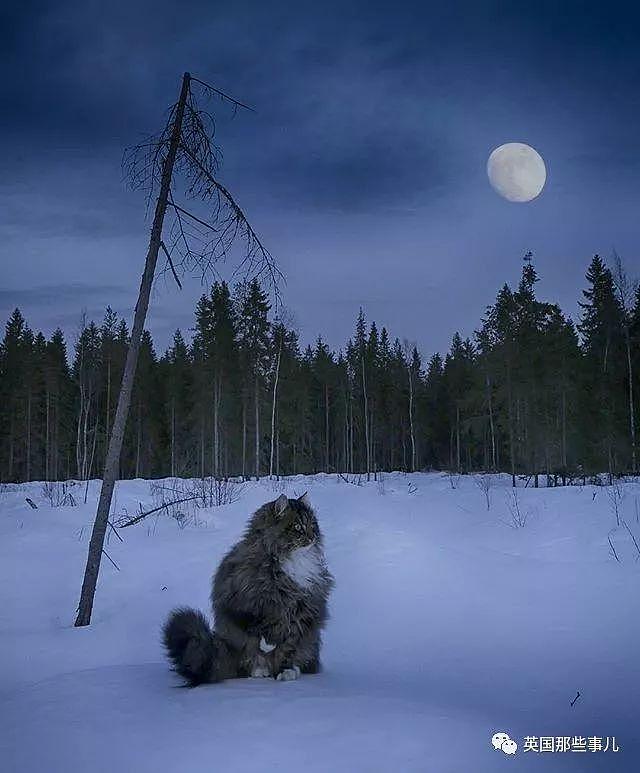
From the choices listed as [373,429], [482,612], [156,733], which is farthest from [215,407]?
[156,733]

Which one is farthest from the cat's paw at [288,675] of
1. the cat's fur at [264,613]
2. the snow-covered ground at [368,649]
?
the snow-covered ground at [368,649]

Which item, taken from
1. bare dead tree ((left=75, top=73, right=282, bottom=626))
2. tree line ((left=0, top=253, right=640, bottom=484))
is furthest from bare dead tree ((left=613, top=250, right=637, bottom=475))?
bare dead tree ((left=75, top=73, right=282, bottom=626))

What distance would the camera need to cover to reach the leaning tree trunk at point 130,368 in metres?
7.40

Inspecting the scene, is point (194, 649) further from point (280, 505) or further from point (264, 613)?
point (280, 505)

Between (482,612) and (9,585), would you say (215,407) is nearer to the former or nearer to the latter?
(9,585)

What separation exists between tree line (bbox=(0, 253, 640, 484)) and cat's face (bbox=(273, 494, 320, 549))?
20828 mm

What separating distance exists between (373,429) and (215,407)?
1771cm

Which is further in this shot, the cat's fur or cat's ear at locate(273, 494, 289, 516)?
cat's ear at locate(273, 494, 289, 516)

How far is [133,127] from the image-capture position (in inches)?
312

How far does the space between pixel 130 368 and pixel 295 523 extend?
3.62 metres

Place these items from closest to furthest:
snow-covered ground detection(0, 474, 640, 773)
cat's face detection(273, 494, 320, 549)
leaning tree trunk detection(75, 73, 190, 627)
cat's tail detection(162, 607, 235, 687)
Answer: snow-covered ground detection(0, 474, 640, 773) < cat's tail detection(162, 607, 235, 687) < cat's face detection(273, 494, 320, 549) < leaning tree trunk detection(75, 73, 190, 627)

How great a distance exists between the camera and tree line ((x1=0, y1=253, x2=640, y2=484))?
1145 inches

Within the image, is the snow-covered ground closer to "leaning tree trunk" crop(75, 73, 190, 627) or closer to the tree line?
"leaning tree trunk" crop(75, 73, 190, 627)

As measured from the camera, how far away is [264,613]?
437 cm
